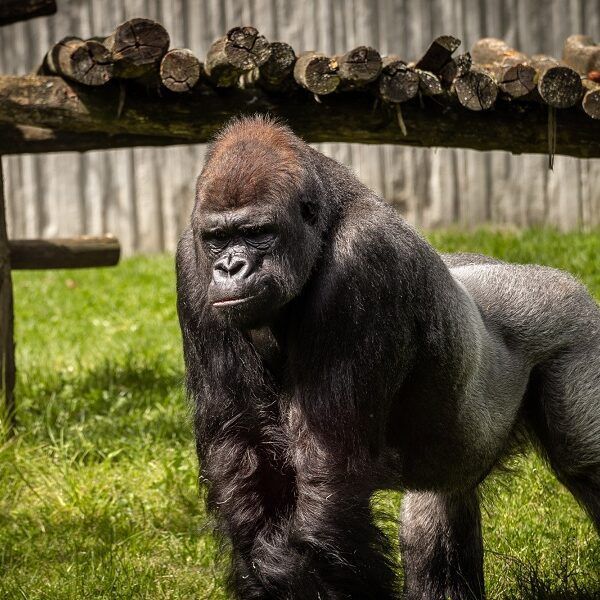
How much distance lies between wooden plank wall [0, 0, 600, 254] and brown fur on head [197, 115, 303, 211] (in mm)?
6857

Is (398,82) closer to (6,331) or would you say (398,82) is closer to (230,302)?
(230,302)

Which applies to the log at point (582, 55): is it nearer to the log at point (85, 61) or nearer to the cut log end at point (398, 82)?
the cut log end at point (398, 82)

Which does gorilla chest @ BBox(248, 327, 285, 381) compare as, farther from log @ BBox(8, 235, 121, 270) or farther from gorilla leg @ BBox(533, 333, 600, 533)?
log @ BBox(8, 235, 121, 270)

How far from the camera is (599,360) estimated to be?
4.18m

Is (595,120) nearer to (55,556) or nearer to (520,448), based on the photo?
(520,448)

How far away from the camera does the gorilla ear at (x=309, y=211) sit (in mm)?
3533

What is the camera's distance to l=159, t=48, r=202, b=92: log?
193 inches

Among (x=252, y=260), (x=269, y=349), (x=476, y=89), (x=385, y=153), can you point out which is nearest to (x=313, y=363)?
(x=269, y=349)

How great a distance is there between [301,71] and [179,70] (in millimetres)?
539

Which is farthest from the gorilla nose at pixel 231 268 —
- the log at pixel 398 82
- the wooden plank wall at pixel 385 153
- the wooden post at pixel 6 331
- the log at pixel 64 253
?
the wooden plank wall at pixel 385 153

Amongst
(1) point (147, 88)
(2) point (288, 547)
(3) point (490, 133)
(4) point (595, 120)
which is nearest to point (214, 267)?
(2) point (288, 547)

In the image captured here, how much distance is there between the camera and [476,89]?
16.6ft

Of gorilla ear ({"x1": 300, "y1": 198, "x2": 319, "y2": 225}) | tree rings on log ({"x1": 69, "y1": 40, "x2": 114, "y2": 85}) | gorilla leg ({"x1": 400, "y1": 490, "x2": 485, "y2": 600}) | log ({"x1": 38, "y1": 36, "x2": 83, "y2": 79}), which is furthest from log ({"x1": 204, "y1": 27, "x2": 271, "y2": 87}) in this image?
gorilla leg ({"x1": 400, "y1": 490, "x2": 485, "y2": 600})

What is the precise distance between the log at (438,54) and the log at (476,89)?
0.35 feet
